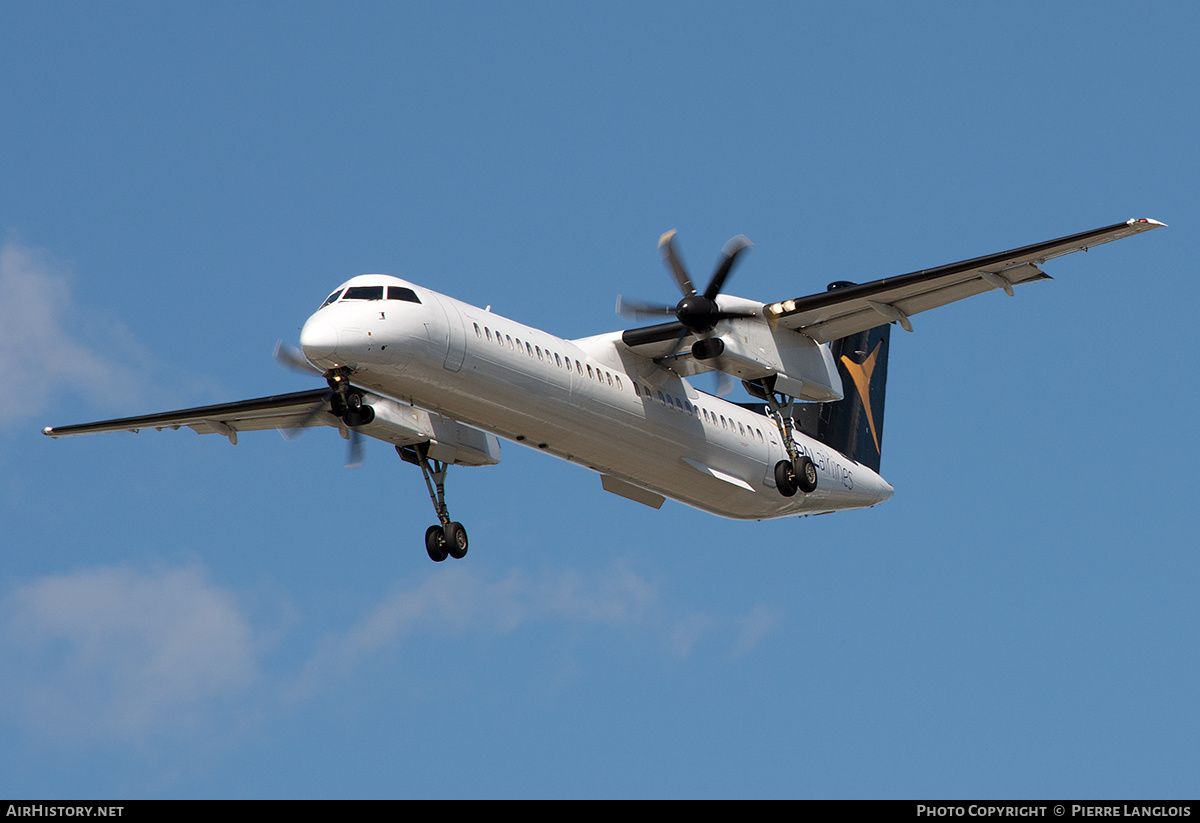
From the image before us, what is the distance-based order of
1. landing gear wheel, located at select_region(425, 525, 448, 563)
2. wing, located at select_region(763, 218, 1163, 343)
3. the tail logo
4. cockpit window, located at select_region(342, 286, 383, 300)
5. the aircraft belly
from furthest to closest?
1. the tail logo
2. landing gear wheel, located at select_region(425, 525, 448, 563)
3. wing, located at select_region(763, 218, 1163, 343)
4. the aircraft belly
5. cockpit window, located at select_region(342, 286, 383, 300)

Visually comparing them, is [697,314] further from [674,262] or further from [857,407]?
[857,407]

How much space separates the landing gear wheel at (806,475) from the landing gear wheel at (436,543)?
6.30 metres

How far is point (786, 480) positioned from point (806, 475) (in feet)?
1.21

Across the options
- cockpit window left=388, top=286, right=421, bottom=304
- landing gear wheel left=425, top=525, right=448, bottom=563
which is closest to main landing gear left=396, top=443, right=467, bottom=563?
landing gear wheel left=425, top=525, right=448, bottom=563

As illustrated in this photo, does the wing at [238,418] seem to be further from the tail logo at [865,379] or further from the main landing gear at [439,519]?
the tail logo at [865,379]

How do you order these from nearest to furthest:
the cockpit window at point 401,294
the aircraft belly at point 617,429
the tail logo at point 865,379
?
the cockpit window at point 401,294, the aircraft belly at point 617,429, the tail logo at point 865,379

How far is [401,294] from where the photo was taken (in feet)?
69.7

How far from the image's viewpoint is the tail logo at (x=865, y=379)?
103 feet

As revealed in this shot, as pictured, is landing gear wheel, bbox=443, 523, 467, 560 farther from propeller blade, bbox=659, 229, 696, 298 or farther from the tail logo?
the tail logo

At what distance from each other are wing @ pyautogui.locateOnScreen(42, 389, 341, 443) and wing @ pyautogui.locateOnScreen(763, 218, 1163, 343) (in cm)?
825

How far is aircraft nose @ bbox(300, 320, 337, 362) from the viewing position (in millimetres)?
20328

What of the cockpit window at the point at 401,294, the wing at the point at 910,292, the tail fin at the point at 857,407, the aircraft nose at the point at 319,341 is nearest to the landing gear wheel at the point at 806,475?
the wing at the point at 910,292
